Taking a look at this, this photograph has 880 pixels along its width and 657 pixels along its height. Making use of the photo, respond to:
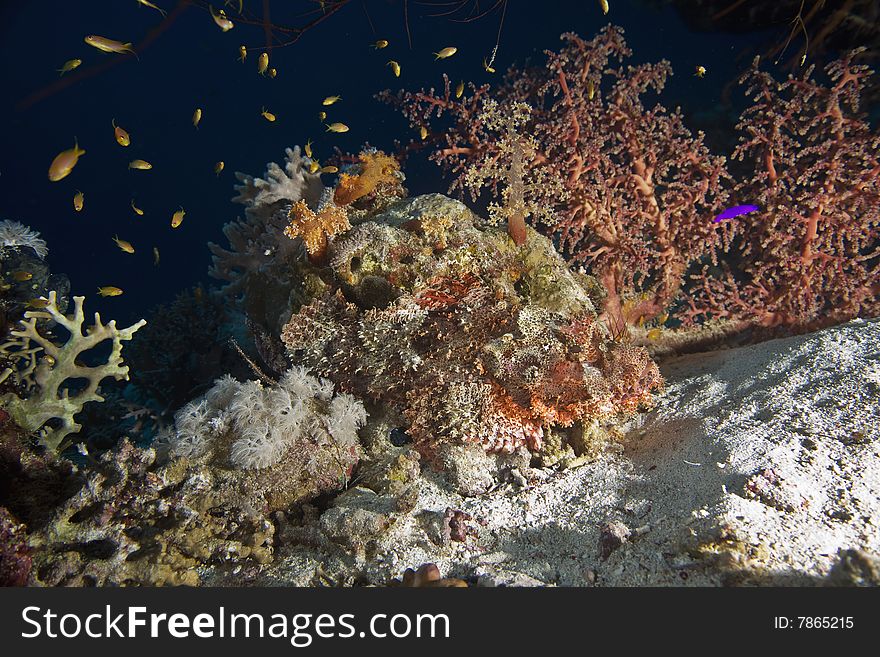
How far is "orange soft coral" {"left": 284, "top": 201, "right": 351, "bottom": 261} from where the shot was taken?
407cm

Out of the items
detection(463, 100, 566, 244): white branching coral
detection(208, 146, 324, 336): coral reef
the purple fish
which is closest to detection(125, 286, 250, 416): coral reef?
detection(208, 146, 324, 336): coral reef

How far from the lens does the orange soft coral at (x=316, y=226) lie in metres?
4.07

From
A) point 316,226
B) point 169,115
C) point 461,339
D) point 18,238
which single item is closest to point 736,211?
point 461,339

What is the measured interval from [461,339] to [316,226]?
67.9 inches

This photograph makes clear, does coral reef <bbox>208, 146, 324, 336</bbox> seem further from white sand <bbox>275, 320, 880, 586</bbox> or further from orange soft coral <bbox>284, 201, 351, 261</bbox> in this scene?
white sand <bbox>275, 320, 880, 586</bbox>

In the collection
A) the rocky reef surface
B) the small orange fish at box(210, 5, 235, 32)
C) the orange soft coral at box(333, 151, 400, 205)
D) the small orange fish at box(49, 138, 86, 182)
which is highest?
the small orange fish at box(210, 5, 235, 32)

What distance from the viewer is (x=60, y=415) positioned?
3.52 meters

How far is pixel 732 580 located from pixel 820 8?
7945 mm

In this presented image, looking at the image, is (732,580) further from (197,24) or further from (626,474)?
(197,24)

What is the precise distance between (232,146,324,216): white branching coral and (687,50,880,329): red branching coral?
15.6 ft

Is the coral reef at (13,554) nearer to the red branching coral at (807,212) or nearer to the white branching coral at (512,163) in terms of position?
the white branching coral at (512,163)

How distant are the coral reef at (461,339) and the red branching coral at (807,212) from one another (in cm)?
242

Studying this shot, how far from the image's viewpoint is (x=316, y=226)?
4082mm

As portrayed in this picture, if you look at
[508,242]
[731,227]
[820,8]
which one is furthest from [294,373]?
[820,8]
